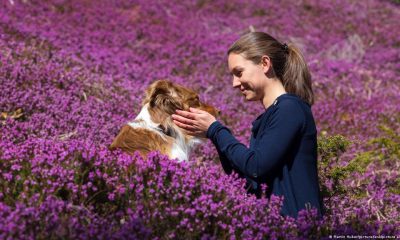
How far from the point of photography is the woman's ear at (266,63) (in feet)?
14.1

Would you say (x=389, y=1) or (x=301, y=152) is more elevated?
(x=389, y=1)

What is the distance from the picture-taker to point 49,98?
24.2 feet

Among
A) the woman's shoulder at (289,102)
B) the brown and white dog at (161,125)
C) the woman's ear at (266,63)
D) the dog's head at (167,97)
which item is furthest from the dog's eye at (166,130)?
the woman's shoulder at (289,102)

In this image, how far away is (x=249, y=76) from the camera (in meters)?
4.39

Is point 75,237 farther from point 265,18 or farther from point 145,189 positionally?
point 265,18

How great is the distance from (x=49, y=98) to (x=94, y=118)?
0.85m

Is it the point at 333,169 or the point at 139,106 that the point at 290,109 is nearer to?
the point at 333,169

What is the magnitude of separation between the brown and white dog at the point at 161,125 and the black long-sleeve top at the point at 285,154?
938 millimetres

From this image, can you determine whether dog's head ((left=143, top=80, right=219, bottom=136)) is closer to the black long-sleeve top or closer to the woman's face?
the woman's face

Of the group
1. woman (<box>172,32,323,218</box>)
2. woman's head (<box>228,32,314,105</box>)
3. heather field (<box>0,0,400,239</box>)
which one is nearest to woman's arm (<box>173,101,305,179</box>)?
woman (<box>172,32,323,218</box>)

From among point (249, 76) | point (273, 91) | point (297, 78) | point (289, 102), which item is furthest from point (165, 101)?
point (289, 102)

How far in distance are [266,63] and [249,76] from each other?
0.18 meters

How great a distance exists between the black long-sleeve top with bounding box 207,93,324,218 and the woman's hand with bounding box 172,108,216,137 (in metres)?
0.27

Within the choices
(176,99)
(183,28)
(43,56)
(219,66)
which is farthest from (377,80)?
(176,99)
